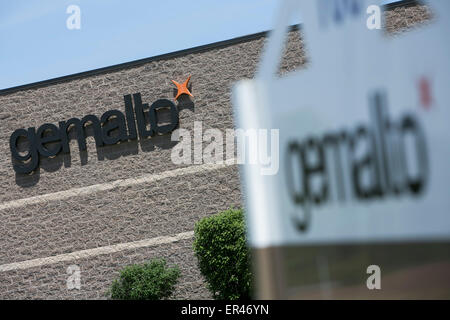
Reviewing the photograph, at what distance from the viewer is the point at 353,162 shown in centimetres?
279

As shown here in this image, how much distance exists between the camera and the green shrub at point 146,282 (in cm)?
1880

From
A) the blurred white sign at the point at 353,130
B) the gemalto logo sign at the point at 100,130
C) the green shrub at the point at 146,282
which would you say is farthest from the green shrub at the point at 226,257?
the blurred white sign at the point at 353,130

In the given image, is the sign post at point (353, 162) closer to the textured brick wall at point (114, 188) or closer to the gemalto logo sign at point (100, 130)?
the textured brick wall at point (114, 188)

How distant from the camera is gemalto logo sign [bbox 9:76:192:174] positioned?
2091 centimetres

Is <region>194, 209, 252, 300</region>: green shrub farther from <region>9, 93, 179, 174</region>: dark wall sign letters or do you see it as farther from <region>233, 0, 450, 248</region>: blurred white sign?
<region>233, 0, 450, 248</region>: blurred white sign

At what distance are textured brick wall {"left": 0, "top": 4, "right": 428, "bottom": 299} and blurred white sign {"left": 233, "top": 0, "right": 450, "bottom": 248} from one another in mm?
16909

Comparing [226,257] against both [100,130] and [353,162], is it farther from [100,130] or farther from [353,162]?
[353,162]

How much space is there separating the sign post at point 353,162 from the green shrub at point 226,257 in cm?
1428

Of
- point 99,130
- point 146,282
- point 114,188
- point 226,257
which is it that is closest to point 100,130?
point 99,130

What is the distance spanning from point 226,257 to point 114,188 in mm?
5183

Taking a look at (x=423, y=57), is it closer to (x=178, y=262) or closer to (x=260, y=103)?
(x=260, y=103)

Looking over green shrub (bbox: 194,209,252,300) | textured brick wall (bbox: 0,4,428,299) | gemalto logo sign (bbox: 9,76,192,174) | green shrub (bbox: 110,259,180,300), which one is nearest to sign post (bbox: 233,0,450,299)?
green shrub (bbox: 194,209,252,300)

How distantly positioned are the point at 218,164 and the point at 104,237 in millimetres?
4046

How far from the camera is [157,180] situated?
2078 centimetres
